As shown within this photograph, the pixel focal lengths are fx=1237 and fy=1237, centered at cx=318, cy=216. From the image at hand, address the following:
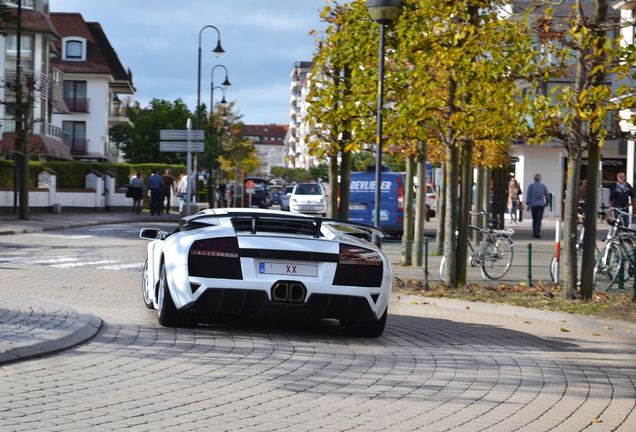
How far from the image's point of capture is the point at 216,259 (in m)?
10.6

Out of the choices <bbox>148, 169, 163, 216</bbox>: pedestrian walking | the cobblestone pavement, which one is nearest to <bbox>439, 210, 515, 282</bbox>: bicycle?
the cobblestone pavement

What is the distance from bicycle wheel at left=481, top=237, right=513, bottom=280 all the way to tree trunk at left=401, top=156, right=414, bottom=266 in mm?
3443

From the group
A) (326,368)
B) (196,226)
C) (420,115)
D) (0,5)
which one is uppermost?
(0,5)

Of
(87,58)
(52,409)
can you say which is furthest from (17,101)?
(87,58)

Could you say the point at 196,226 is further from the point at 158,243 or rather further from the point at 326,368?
the point at 326,368

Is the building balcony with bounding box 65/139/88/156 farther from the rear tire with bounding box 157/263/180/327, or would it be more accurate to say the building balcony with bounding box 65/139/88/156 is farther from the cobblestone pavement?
the rear tire with bounding box 157/263/180/327

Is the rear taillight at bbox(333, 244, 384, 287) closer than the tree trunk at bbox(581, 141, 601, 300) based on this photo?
Yes

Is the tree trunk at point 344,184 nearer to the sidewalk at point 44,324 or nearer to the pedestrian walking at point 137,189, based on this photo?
the sidewalk at point 44,324

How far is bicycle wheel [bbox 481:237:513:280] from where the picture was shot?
19969mm

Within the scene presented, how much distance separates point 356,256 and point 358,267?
98mm

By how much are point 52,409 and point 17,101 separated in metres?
36.0

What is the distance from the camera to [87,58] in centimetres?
9006

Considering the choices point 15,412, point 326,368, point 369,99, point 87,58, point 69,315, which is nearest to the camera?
point 15,412

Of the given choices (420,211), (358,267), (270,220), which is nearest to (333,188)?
(420,211)
